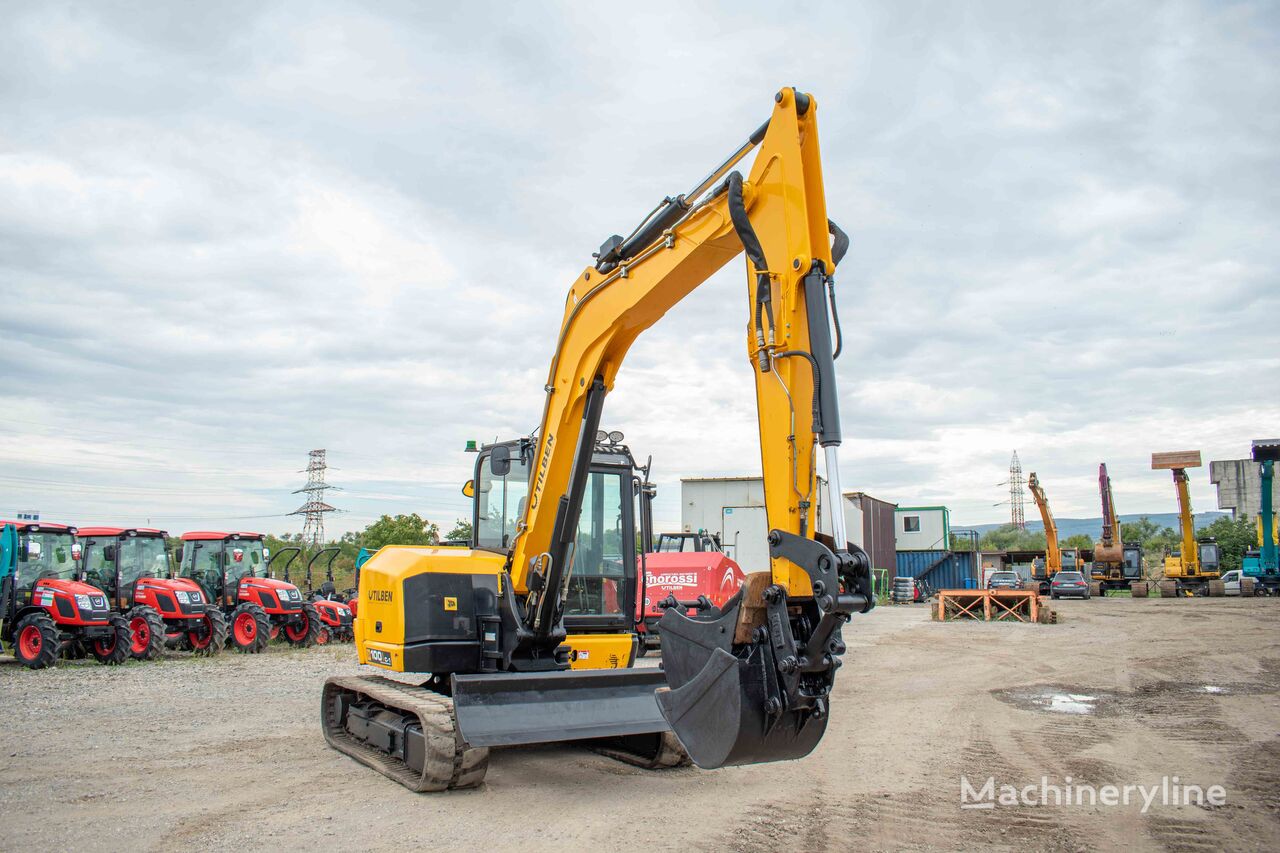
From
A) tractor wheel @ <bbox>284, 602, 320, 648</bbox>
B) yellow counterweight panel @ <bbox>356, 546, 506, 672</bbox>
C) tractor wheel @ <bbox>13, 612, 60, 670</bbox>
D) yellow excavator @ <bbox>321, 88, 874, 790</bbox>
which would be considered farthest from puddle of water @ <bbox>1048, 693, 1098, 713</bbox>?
tractor wheel @ <bbox>13, 612, 60, 670</bbox>

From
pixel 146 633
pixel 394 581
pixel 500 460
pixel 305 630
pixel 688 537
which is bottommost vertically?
pixel 305 630

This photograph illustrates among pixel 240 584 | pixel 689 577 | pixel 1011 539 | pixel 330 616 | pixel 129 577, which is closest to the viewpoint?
pixel 689 577

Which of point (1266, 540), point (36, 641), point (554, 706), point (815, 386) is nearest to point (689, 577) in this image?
point (554, 706)

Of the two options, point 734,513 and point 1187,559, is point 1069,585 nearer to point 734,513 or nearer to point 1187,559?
point 1187,559

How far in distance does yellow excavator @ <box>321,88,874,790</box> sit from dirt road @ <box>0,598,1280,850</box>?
46 cm

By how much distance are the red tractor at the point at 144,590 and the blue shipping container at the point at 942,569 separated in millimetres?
35053

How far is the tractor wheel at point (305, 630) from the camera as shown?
18594 millimetres

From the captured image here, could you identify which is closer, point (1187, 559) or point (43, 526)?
A: point (43, 526)

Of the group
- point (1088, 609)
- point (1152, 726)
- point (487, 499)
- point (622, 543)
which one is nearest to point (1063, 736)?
point (1152, 726)

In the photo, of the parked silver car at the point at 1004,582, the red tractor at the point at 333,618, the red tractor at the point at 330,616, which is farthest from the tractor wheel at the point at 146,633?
the parked silver car at the point at 1004,582

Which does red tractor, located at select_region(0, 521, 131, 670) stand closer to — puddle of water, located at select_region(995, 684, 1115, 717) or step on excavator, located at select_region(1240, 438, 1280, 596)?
puddle of water, located at select_region(995, 684, 1115, 717)

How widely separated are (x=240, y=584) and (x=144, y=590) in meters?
2.23
